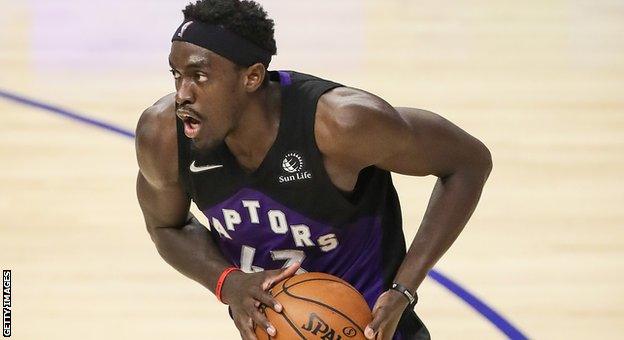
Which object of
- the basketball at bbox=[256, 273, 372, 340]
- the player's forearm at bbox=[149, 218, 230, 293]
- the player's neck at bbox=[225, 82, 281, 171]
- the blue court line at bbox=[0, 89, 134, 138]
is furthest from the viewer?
the blue court line at bbox=[0, 89, 134, 138]

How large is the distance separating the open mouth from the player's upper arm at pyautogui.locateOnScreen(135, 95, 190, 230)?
206 millimetres

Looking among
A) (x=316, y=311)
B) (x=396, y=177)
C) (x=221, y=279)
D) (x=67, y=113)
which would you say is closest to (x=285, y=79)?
(x=221, y=279)

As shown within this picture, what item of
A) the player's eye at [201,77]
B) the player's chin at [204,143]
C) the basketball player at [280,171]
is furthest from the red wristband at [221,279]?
the player's eye at [201,77]

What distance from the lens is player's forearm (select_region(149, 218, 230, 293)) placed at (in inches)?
148

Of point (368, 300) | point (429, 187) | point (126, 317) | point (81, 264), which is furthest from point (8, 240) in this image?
point (368, 300)

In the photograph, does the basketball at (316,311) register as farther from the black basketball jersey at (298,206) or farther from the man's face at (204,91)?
the man's face at (204,91)

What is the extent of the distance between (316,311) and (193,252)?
682 millimetres

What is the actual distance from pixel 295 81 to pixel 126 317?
2.19m

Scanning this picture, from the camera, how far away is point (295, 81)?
364 cm

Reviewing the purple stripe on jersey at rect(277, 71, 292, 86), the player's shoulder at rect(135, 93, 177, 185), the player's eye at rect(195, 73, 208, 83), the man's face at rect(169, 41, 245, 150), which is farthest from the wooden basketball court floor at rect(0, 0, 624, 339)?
the player's eye at rect(195, 73, 208, 83)

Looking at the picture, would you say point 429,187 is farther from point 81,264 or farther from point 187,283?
point 81,264

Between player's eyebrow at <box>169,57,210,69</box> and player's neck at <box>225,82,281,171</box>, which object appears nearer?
player's eyebrow at <box>169,57,210,69</box>

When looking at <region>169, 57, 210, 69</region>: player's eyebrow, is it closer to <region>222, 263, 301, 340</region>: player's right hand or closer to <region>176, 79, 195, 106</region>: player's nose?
<region>176, 79, 195, 106</region>: player's nose

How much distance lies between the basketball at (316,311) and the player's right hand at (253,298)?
18 mm
